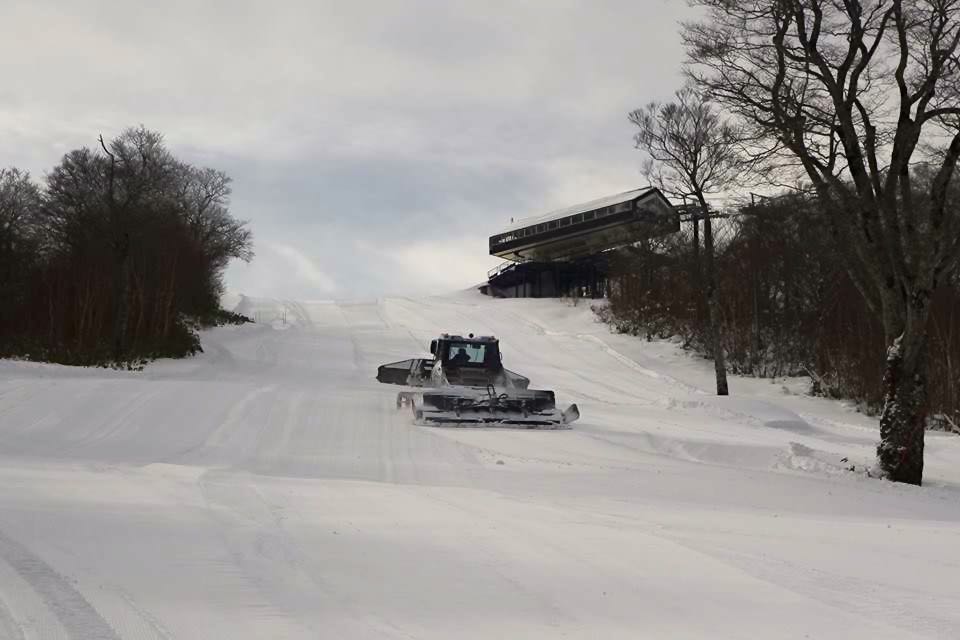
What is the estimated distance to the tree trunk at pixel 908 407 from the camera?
500 inches

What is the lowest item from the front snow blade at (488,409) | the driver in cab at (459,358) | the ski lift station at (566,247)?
the front snow blade at (488,409)

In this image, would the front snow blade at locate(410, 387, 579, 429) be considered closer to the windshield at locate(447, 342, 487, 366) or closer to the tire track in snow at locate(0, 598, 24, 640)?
the windshield at locate(447, 342, 487, 366)

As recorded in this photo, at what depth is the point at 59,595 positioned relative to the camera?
15.5 feet

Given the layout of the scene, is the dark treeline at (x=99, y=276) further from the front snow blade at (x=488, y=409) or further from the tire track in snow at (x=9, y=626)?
the tire track in snow at (x=9, y=626)

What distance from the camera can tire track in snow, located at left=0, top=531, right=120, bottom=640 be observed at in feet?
13.8

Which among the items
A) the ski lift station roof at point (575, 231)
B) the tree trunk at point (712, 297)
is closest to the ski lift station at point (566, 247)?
the ski lift station roof at point (575, 231)

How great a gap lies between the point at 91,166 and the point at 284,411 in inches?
773

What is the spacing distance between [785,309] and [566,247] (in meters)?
32.2

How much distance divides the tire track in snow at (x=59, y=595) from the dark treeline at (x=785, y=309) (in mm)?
19127

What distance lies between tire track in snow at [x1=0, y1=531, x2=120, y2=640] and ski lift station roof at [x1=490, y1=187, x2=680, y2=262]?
154 ft

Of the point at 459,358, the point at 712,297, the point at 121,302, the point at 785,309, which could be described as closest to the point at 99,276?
the point at 121,302

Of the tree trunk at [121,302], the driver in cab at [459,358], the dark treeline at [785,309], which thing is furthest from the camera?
the tree trunk at [121,302]

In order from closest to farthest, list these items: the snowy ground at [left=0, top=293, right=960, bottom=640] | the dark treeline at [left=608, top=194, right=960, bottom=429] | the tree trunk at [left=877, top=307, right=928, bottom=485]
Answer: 1. the snowy ground at [left=0, top=293, right=960, bottom=640]
2. the tree trunk at [left=877, top=307, right=928, bottom=485]
3. the dark treeline at [left=608, top=194, right=960, bottom=429]

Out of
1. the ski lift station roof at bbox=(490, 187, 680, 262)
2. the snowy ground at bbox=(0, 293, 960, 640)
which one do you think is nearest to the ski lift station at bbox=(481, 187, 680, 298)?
the ski lift station roof at bbox=(490, 187, 680, 262)
